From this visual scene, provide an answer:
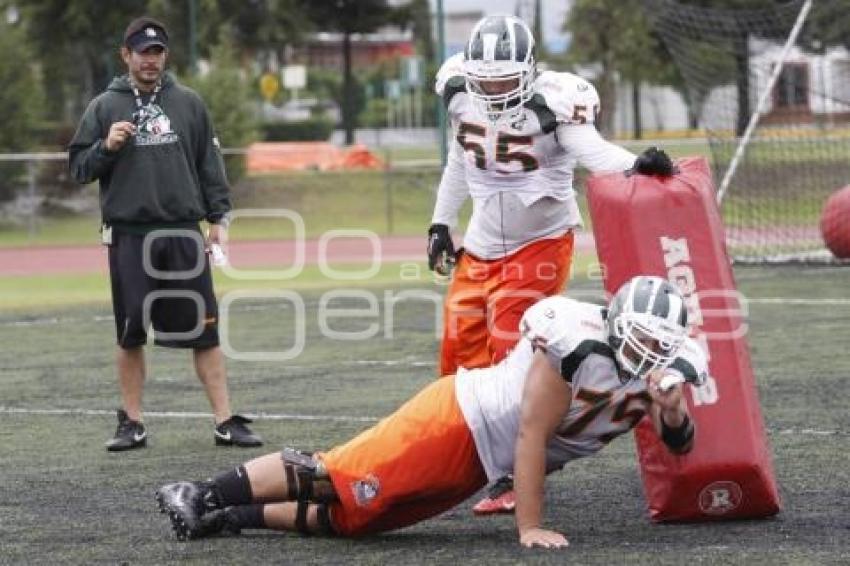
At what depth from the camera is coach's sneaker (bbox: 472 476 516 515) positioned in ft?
21.3

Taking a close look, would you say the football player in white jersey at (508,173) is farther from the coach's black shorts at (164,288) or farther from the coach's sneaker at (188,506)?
the coach's black shorts at (164,288)

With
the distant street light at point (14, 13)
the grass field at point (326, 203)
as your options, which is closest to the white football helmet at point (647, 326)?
the grass field at point (326, 203)

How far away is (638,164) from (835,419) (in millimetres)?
2491

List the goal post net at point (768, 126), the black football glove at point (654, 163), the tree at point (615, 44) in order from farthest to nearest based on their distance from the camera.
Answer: the tree at point (615, 44) < the goal post net at point (768, 126) < the black football glove at point (654, 163)

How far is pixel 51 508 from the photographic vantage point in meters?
6.63

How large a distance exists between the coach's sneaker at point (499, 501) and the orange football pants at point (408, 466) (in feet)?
2.03

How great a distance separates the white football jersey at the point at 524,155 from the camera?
676cm

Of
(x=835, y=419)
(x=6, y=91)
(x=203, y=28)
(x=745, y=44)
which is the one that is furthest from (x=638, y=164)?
(x=203, y=28)

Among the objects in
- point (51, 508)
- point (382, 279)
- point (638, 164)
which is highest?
point (638, 164)

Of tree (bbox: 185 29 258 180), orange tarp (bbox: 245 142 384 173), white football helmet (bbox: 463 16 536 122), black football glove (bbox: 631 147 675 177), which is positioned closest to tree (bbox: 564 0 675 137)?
orange tarp (bbox: 245 142 384 173)

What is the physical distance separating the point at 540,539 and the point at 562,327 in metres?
0.62

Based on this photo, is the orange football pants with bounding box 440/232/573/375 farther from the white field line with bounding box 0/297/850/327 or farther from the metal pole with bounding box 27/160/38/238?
the metal pole with bounding box 27/160/38/238

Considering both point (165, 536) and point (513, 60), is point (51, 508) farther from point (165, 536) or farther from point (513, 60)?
point (513, 60)

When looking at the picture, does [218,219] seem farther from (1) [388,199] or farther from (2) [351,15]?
(2) [351,15]
